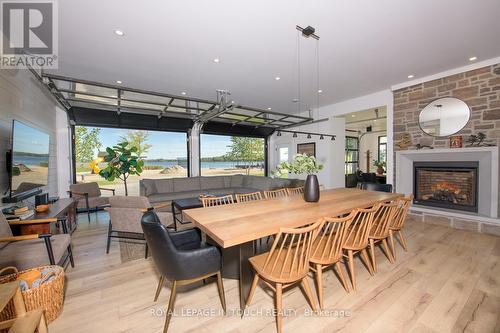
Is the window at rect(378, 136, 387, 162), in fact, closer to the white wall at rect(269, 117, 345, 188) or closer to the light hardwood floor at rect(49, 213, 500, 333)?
the white wall at rect(269, 117, 345, 188)

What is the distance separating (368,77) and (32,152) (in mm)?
5896

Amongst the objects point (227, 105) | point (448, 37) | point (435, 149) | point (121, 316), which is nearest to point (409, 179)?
point (435, 149)

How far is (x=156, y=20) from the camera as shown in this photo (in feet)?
7.77

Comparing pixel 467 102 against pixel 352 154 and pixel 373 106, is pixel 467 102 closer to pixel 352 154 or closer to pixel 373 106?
pixel 373 106

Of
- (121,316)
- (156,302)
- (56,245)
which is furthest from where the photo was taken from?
(56,245)

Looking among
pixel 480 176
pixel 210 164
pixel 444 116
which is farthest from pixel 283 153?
pixel 480 176

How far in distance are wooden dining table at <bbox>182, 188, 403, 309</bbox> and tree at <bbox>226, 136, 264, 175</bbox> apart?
5.24 metres

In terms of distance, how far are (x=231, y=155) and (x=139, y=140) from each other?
3074 millimetres

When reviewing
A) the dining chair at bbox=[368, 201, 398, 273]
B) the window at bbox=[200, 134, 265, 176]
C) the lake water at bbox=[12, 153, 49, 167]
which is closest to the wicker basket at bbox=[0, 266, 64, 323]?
the lake water at bbox=[12, 153, 49, 167]

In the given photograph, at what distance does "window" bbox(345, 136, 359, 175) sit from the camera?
29.2 ft

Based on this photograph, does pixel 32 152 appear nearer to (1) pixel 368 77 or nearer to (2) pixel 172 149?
(2) pixel 172 149

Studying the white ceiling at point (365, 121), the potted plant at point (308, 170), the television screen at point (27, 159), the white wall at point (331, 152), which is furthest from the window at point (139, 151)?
the white ceiling at point (365, 121)

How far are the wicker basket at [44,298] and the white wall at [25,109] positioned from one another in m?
1.61

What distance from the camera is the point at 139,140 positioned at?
580 centimetres
